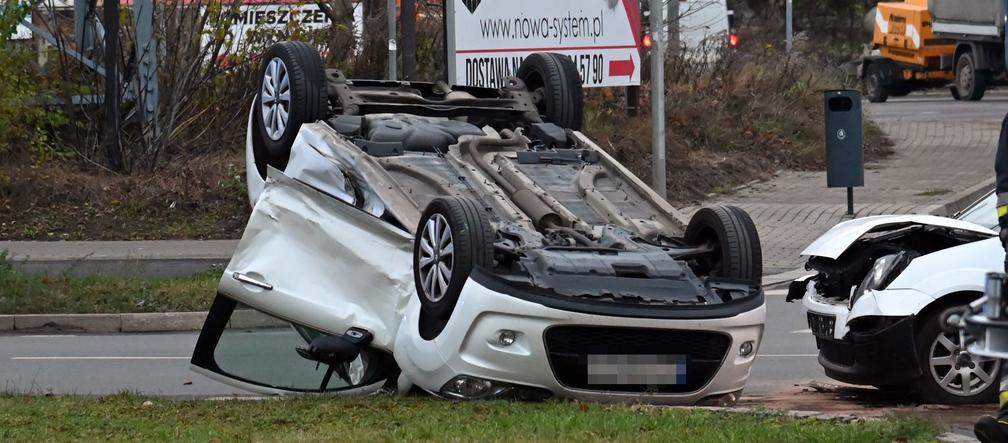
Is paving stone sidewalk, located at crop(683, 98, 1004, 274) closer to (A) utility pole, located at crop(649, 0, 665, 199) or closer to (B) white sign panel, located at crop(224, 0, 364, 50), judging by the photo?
(A) utility pole, located at crop(649, 0, 665, 199)

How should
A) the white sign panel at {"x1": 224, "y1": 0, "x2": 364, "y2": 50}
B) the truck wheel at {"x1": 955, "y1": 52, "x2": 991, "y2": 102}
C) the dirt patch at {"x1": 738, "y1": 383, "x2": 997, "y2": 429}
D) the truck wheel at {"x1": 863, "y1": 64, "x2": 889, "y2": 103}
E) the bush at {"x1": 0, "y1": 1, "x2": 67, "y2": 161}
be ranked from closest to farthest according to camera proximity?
the dirt patch at {"x1": 738, "y1": 383, "x2": 997, "y2": 429}, the bush at {"x1": 0, "y1": 1, "x2": 67, "y2": 161}, the white sign panel at {"x1": 224, "y1": 0, "x2": 364, "y2": 50}, the truck wheel at {"x1": 955, "y1": 52, "x2": 991, "y2": 102}, the truck wheel at {"x1": 863, "y1": 64, "x2": 889, "y2": 103}

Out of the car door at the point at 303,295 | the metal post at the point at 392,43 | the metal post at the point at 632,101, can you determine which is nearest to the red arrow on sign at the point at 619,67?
the metal post at the point at 632,101

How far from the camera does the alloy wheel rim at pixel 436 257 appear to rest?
7.56 metres

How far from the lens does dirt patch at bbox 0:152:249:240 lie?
18016mm

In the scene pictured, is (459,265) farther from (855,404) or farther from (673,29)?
(673,29)

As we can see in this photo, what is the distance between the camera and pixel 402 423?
6.80 m

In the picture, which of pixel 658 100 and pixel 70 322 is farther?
pixel 658 100

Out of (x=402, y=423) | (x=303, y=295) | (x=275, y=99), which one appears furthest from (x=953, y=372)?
(x=275, y=99)

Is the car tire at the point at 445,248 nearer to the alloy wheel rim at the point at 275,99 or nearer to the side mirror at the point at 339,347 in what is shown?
the side mirror at the point at 339,347

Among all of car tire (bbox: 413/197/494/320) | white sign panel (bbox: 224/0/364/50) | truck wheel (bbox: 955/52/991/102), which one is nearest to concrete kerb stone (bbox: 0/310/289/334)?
car tire (bbox: 413/197/494/320)

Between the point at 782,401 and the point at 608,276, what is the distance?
1777 mm

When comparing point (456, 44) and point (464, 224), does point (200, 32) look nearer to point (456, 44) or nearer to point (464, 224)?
point (456, 44)

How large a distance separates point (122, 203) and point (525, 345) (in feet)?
39.9

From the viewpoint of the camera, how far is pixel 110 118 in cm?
1939
